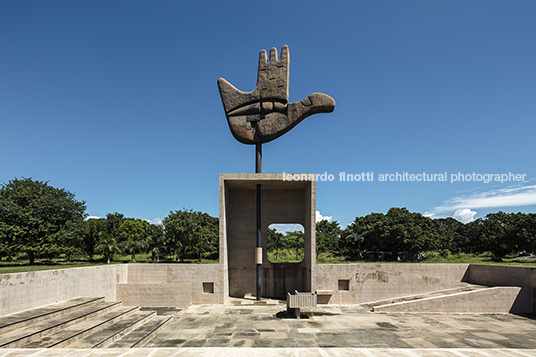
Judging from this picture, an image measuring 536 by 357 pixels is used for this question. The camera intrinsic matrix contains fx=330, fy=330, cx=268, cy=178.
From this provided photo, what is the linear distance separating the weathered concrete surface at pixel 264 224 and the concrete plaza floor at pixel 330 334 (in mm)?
3503

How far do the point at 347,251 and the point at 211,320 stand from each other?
3501 cm

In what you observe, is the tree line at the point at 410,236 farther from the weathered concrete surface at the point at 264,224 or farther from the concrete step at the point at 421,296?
the weathered concrete surface at the point at 264,224

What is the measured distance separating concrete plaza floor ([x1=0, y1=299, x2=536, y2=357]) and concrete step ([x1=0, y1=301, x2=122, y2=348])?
161 cm

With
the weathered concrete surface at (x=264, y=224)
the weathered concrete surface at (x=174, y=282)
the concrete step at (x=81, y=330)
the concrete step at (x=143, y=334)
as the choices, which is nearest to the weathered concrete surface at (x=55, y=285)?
the weathered concrete surface at (x=174, y=282)

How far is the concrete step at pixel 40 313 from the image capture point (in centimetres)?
931

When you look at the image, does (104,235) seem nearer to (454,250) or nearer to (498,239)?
(498,239)

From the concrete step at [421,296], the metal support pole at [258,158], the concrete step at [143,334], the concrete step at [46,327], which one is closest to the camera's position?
the concrete step at [46,327]

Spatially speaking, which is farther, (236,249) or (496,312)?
(236,249)

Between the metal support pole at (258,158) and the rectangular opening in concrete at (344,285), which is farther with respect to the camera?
the rectangular opening in concrete at (344,285)

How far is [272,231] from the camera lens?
175 ft

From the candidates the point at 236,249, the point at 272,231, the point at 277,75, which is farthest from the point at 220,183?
the point at 272,231

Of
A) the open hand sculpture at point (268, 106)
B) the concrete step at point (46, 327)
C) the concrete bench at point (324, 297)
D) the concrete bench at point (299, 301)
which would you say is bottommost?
the concrete bench at point (324, 297)

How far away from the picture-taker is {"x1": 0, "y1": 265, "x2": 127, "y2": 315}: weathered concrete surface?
10.7 metres

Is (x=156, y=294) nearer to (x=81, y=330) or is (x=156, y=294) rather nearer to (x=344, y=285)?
(x=81, y=330)
